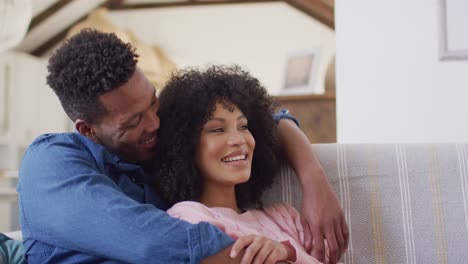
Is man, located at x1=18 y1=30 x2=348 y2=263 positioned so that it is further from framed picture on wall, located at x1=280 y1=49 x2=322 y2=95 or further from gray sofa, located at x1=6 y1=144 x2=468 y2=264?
framed picture on wall, located at x1=280 y1=49 x2=322 y2=95

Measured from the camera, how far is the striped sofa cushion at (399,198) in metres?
1.68

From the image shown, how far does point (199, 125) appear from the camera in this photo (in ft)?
5.02

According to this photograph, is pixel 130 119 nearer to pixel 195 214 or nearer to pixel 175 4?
pixel 195 214

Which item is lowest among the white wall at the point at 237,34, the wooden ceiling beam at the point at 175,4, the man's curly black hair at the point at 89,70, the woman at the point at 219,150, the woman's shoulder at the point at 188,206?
the woman's shoulder at the point at 188,206

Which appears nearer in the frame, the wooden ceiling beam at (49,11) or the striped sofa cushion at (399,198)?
the striped sofa cushion at (399,198)

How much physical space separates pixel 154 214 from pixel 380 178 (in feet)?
2.54

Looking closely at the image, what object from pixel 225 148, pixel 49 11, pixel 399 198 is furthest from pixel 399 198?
pixel 49 11

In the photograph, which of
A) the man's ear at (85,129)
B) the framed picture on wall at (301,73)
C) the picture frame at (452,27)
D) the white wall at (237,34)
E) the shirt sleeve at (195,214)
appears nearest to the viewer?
the shirt sleeve at (195,214)

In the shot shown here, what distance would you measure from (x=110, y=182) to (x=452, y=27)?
5.19 feet

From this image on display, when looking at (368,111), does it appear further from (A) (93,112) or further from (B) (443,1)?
(A) (93,112)

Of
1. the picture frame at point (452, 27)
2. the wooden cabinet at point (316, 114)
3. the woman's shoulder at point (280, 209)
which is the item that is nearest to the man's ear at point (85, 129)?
the woman's shoulder at point (280, 209)

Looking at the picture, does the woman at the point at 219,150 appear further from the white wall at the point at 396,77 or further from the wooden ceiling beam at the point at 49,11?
the wooden ceiling beam at the point at 49,11

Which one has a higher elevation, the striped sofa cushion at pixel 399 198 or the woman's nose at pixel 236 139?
the woman's nose at pixel 236 139

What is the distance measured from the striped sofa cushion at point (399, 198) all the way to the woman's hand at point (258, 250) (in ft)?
1.65
